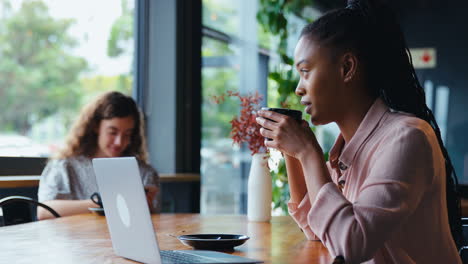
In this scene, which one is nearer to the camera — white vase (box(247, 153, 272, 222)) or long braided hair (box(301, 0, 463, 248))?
long braided hair (box(301, 0, 463, 248))

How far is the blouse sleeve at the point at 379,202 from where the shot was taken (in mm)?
1228

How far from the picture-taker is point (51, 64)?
3.35 metres

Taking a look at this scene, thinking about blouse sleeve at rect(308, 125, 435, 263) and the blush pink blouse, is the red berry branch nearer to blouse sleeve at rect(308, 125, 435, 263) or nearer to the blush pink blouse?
the blush pink blouse

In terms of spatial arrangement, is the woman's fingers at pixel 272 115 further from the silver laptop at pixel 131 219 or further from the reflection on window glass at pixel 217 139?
the reflection on window glass at pixel 217 139

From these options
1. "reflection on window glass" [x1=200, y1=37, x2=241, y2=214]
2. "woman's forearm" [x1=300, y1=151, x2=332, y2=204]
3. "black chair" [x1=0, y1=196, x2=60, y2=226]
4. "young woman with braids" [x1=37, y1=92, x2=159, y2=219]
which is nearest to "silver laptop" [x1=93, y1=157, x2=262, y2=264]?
"woman's forearm" [x1=300, y1=151, x2=332, y2=204]

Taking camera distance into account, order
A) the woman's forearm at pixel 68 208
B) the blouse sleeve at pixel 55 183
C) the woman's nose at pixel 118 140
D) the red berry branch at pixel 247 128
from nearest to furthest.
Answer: the red berry branch at pixel 247 128 < the woman's forearm at pixel 68 208 < the blouse sleeve at pixel 55 183 < the woman's nose at pixel 118 140

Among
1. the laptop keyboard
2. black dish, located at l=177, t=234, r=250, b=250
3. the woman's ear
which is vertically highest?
the woman's ear

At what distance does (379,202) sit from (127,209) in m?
0.54

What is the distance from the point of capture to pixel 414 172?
1271mm

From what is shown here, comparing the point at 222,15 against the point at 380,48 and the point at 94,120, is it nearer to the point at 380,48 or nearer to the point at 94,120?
the point at 94,120

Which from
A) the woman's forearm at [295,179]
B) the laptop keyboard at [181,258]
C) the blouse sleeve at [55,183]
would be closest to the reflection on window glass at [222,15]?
the blouse sleeve at [55,183]

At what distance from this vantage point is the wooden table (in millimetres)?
1433

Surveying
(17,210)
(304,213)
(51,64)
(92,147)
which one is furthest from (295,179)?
(51,64)

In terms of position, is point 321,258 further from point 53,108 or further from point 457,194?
point 53,108
